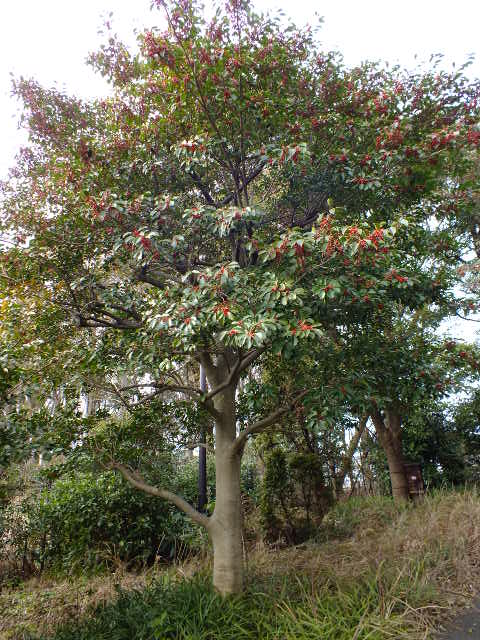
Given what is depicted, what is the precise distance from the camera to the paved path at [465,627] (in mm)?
3691

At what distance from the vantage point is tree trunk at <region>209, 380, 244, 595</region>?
4328 mm

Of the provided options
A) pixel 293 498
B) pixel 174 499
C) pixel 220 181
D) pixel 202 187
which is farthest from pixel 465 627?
pixel 220 181

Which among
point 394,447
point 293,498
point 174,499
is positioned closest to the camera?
point 174,499

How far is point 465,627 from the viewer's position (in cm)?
383

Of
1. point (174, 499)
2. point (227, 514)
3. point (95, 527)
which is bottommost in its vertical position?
point (95, 527)

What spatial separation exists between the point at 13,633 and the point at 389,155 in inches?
232

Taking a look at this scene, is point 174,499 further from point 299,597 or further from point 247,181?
point 247,181

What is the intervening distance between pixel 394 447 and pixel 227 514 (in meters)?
4.85

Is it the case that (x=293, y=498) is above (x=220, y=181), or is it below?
below

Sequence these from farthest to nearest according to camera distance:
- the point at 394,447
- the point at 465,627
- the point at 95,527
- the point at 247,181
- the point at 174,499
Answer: the point at 394,447 → the point at 95,527 → the point at 247,181 → the point at 174,499 → the point at 465,627

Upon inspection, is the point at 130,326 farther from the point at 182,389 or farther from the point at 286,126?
the point at 286,126

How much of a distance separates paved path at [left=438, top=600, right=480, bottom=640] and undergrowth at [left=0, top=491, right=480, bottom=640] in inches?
4.7

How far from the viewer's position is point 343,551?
18.1 feet

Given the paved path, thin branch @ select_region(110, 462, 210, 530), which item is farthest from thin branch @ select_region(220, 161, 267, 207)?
the paved path
